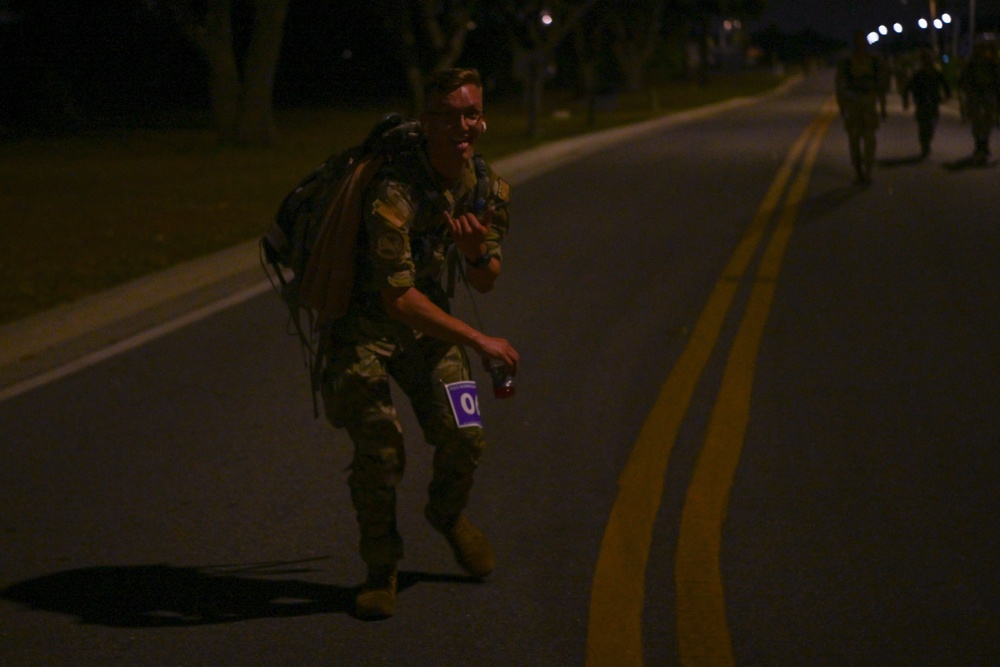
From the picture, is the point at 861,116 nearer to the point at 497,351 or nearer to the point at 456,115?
the point at 456,115

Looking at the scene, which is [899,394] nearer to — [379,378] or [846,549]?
[846,549]

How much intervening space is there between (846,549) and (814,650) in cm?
95

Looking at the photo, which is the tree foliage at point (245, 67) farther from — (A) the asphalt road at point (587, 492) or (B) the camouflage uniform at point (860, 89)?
(A) the asphalt road at point (587, 492)

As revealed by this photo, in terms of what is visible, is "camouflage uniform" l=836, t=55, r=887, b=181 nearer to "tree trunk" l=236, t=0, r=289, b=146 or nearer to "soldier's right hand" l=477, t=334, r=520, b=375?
"soldier's right hand" l=477, t=334, r=520, b=375

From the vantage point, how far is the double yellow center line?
169 inches

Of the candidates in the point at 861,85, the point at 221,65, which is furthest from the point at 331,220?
the point at 221,65

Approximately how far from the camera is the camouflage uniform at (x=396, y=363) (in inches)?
168

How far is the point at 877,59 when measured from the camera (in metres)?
17.5

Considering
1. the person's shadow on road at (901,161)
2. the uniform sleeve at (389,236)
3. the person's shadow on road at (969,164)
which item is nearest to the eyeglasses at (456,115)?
the uniform sleeve at (389,236)

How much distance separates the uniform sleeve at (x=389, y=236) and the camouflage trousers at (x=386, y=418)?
0.35m

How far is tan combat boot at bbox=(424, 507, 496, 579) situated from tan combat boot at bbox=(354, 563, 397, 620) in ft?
0.87

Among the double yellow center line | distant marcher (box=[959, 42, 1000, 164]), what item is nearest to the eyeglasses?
the double yellow center line

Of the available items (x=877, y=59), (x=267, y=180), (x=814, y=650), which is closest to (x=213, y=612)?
(x=814, y=650)

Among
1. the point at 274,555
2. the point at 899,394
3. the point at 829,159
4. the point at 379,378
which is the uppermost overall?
the point at 379,378
